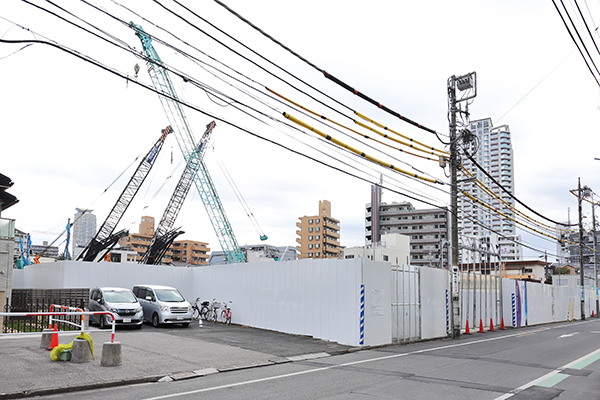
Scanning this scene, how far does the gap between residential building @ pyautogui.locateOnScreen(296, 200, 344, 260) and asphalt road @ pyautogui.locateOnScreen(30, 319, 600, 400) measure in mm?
110617

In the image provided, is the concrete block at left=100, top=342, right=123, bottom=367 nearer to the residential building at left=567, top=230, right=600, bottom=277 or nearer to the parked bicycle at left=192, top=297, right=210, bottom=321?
the parked bicycle at left=192, top=297, right=210, bottom=321

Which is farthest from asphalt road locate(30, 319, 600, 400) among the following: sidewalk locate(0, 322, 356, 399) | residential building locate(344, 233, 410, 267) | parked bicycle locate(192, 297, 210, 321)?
residential building locate(344, 233, 410, 267)

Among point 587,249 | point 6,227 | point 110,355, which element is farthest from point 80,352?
point 587,249

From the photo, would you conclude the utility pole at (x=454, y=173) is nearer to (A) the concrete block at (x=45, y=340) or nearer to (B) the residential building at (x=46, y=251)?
(A) the concrete block at (x=45, y=340)

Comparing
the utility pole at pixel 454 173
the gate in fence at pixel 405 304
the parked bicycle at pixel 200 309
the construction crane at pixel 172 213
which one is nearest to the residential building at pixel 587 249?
the utility pole at pixel 454 173

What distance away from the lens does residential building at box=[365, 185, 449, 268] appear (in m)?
101

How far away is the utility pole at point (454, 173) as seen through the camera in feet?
64.4

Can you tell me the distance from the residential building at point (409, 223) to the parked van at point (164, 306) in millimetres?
81747

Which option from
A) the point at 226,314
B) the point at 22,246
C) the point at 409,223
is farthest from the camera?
the point at 409,223

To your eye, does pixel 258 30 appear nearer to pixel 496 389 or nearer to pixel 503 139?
pixel 496 389

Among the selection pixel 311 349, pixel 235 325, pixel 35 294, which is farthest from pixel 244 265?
pixel 35 294

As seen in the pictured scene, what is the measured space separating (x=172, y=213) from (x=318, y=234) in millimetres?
62674

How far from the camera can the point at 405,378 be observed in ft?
32.4

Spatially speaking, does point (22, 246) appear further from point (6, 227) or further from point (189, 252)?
point (189, 252)
